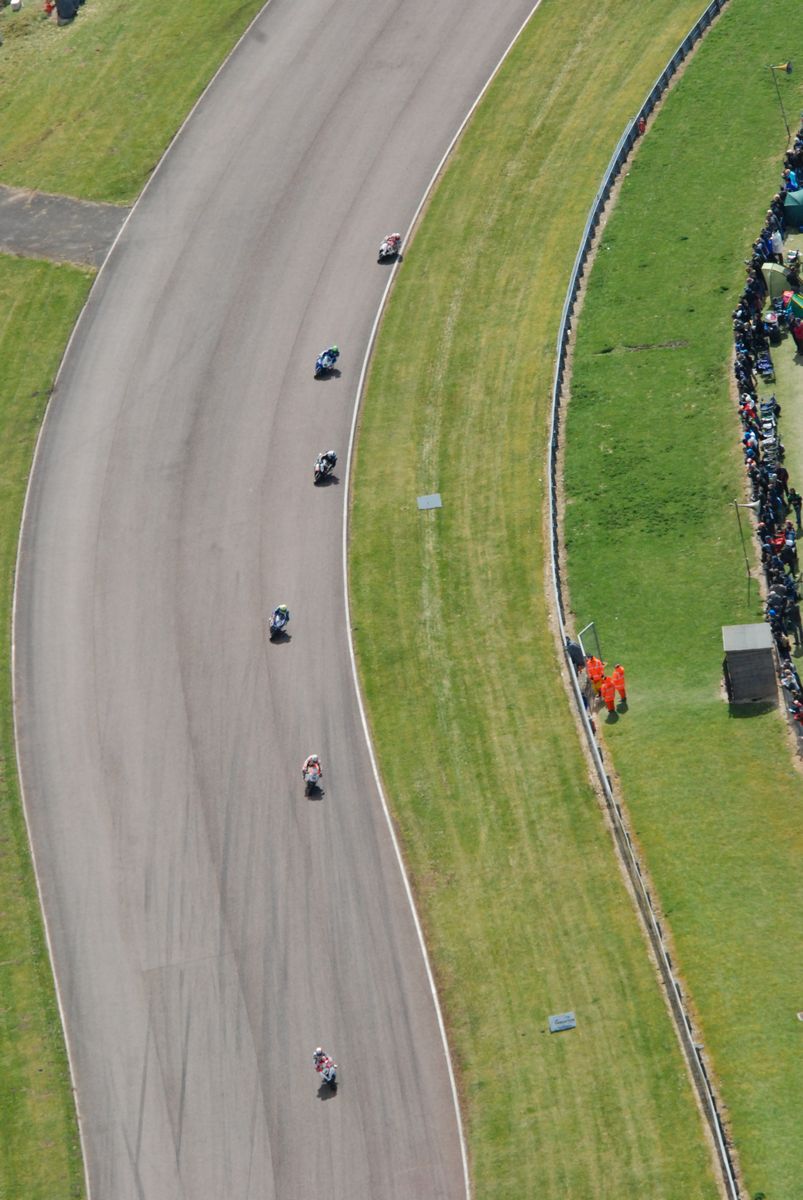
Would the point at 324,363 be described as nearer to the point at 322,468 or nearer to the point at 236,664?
the point at 322,468

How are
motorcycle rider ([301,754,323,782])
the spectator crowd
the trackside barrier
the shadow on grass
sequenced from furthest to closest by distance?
motorcycle rider ([301,754,323,782]) < the spectator crowd < the shadow on grass < the trackside barrier

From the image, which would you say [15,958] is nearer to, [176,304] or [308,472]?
[308,472]

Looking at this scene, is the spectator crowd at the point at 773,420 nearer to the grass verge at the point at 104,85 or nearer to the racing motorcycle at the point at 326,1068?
the racing motorcycle at the point at 326,1068

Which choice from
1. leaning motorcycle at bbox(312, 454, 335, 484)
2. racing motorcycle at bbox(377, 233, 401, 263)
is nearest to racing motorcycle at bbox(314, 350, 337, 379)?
leaning motorcycle at bbox(312, 454, 335, 484)

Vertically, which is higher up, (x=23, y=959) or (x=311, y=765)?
(x=311, y=765)

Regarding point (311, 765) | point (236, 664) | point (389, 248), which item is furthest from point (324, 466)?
point (311, 765)

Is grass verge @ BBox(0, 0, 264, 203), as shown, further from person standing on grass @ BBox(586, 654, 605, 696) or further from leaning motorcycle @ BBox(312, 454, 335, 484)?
person standing on grass @ BBox(586, 654, 605, 696)

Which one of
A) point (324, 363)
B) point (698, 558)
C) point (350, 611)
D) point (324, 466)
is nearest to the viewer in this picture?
point (698, 558)
